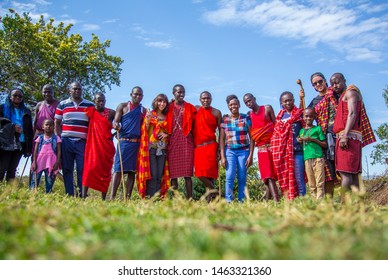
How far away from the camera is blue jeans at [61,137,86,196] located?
27.1 feet

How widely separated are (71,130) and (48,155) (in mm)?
691

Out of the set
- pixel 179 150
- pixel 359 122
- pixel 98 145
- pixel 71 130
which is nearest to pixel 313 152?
pixel 359 122

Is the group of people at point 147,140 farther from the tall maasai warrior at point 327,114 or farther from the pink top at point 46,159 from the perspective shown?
the tall maasai warrior at point 327,114

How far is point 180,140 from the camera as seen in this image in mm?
8273

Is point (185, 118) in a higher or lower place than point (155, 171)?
higher

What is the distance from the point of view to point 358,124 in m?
6.09

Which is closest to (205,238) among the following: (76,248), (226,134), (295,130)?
(76,248)

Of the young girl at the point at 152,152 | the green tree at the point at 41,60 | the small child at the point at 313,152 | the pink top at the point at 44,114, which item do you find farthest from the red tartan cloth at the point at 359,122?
the green tree at the point at 41,60

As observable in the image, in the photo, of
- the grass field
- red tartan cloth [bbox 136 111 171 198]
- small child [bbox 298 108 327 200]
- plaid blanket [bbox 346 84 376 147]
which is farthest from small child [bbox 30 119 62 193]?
the grass field

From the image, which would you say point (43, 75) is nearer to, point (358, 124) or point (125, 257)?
point (358, 124)

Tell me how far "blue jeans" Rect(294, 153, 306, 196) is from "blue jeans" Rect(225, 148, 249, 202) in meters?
1.03

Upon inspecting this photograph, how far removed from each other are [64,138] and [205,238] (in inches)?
274

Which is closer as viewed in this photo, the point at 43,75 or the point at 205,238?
the point at 205,238

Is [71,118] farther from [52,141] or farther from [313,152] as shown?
[313,152]
